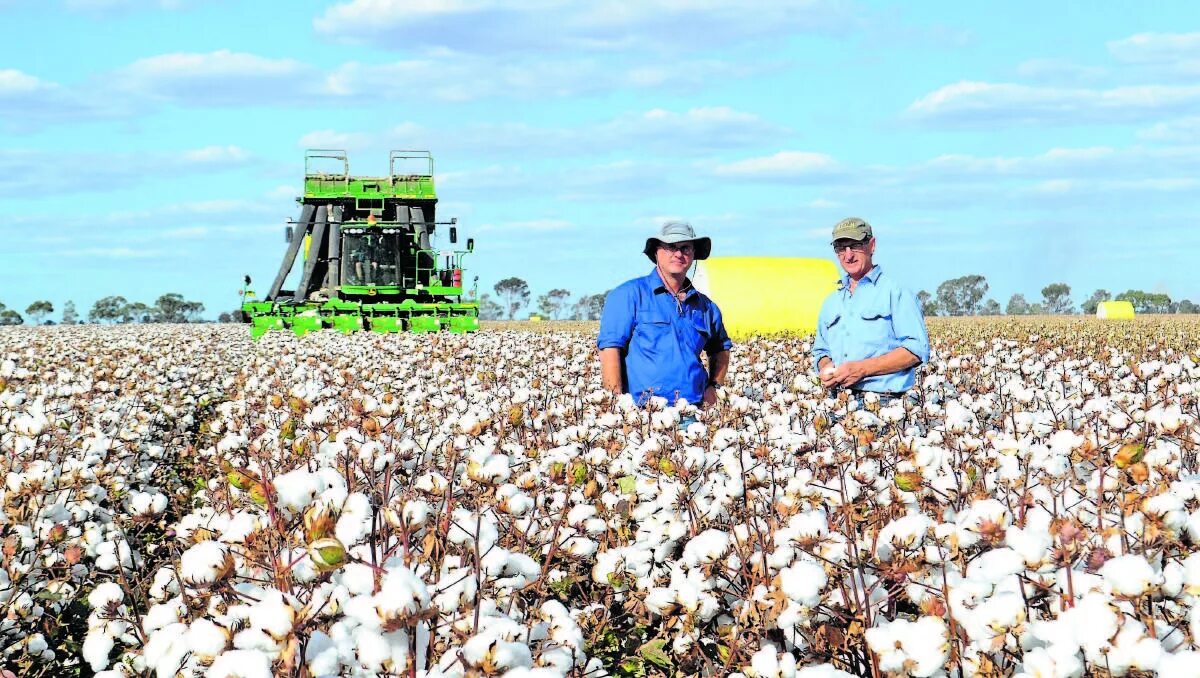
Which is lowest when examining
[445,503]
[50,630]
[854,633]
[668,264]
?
[50,630]

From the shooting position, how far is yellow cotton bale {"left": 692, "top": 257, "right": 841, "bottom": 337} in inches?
870

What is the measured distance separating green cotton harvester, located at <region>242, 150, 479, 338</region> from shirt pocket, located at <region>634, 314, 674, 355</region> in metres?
18.5

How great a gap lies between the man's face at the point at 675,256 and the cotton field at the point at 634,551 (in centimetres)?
111

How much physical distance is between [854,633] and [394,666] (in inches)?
47.0

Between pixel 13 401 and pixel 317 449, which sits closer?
pixel 317 449

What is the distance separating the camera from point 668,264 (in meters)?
7.55

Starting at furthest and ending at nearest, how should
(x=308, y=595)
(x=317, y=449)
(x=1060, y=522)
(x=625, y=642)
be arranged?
(x=317, y=449) < (x=625, y=642) < (x=308, y=595) < (x=1060, y=522)

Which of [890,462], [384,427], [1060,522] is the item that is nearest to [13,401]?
[384,427]

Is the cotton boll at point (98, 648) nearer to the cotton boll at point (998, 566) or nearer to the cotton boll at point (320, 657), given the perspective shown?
the cotton boll at point (320, 657)

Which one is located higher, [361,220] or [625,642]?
[361,220]

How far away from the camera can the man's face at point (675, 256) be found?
7473 mm

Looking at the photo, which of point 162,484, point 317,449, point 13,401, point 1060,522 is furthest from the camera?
point 162,484

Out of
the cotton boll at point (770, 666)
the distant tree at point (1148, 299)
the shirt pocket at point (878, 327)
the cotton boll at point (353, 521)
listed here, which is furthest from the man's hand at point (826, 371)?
the distant tree at point (1148, 299)

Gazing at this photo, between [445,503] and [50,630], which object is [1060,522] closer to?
[445,503]
